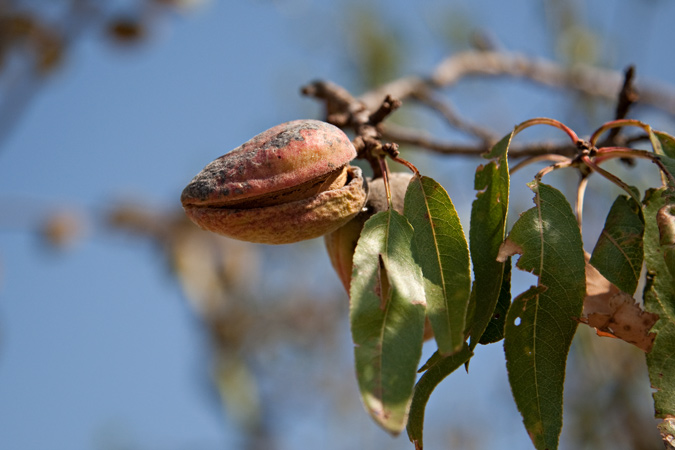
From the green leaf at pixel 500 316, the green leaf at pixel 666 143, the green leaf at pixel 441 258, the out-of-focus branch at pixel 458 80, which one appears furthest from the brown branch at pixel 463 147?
the green leaf at pixel 500 316

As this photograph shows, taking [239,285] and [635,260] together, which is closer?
[635,260]

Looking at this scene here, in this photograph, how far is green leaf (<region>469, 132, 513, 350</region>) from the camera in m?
1.16

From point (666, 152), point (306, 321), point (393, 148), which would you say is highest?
point (666, 152)

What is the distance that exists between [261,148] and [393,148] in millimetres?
306

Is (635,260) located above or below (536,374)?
above

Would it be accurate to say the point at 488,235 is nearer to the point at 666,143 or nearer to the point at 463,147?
the point at 666,143

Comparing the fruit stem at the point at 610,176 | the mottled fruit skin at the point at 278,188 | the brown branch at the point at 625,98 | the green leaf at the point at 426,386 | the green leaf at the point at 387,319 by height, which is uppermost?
the brown branch at the point at 625,98

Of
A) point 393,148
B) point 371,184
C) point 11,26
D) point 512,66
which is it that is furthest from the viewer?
point 11,26

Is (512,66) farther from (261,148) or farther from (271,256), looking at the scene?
(271,256)

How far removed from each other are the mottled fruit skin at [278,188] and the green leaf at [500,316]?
37cm

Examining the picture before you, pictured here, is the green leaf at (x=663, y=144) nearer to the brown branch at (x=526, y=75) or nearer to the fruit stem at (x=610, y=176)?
the fruit stem at (x=610, y=176)

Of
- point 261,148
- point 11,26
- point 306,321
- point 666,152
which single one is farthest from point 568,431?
point 11,26

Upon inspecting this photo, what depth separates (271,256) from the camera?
7699 mm

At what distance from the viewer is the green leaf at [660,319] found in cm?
116
